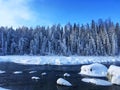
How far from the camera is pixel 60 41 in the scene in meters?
111

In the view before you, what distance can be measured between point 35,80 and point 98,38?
77197mm

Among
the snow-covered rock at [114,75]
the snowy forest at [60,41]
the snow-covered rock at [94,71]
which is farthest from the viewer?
the snowy forest at [60,41]

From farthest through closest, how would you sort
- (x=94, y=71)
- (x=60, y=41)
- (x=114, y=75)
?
(x=60, y=41), (x=94, y=71), (x=114, y=75)

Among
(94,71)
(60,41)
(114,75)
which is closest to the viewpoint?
(114,75)

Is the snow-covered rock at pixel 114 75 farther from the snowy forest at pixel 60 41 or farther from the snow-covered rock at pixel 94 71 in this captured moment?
the snowy forest at pixel 60 41

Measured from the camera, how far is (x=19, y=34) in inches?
4345

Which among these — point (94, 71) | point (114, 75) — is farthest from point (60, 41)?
point (114, 75)

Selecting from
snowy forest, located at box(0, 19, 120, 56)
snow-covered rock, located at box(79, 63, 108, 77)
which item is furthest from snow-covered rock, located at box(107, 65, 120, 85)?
snowy forest, located at box(0, 19, 120, 56)

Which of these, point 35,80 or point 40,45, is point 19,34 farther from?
point 35,80

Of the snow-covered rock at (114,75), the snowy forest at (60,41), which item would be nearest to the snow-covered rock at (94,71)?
the snow-covered rock at (114,75)

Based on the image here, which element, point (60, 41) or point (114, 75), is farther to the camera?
point (60, 41)

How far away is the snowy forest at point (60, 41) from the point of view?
10475cm

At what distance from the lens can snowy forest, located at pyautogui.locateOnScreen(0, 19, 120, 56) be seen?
344 ft

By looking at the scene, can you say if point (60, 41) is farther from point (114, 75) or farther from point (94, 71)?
point (114, 75)
